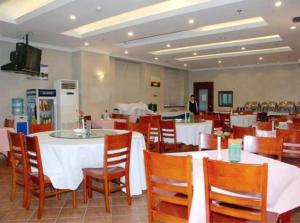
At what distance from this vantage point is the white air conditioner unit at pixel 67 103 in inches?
307

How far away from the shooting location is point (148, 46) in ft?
26.6

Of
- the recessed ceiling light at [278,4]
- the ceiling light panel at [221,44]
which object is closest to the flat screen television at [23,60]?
the ceiling light panel at [221,44]

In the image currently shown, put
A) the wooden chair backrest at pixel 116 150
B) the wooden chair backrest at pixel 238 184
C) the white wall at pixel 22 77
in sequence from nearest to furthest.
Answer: the wooden chair backrest at pixel 238 184, the wooden chair backrest at pixel 116 150, the white wall at pixel 22 77

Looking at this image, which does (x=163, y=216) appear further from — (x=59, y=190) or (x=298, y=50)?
(x=298, y=50)

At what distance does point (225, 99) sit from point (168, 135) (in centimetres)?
813

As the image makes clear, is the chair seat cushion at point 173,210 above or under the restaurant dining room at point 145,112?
under

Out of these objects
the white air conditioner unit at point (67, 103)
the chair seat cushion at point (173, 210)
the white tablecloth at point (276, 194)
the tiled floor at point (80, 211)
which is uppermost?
the white air conditioner unit at point (67, 103)

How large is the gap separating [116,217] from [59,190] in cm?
80

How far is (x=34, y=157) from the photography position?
10.5 feet

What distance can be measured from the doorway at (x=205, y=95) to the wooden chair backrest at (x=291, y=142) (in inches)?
387

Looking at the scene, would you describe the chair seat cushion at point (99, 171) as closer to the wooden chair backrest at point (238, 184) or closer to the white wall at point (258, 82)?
the wooden chair backrest at point (238, 184)

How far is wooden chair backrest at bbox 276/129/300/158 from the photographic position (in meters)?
3.57

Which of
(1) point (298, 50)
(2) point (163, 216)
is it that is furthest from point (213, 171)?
(1) point (298, 50)

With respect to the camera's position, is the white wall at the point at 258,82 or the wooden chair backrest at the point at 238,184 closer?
the wooden chair backrest at the point at 238,184
